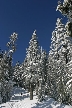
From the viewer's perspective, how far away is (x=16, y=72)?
9262 centimetres

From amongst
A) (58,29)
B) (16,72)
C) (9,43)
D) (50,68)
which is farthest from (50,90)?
(16,72)

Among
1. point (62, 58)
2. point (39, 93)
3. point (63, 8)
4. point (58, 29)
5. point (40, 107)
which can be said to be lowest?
point (40, 107)

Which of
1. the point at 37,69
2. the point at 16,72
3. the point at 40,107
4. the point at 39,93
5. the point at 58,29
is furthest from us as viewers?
the point at 16,72

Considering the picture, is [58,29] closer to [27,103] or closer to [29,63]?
[29,63]

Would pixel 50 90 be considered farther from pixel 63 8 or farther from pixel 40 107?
pixel 63 8

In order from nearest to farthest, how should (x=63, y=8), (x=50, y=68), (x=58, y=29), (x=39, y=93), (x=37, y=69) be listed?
(x=63, y=8) < (x=58, y=29) < (x=39, y=93) < (x=37, y=69) < (x=50, y=68)

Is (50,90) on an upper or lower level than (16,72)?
lower

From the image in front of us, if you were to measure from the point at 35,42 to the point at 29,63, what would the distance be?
480cm

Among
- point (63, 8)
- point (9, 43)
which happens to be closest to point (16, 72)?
point (9, 43)

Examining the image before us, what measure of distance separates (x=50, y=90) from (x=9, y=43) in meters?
16.4

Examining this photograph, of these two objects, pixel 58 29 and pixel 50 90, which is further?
pixel 50 90

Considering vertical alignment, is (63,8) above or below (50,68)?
below

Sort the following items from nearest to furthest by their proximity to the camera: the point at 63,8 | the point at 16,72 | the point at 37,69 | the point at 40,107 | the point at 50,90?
the point at 63,8 < the point at 40,107 < the point at 37,69 < the point at 50,90 < the point at 16,72

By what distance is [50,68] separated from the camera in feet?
207
